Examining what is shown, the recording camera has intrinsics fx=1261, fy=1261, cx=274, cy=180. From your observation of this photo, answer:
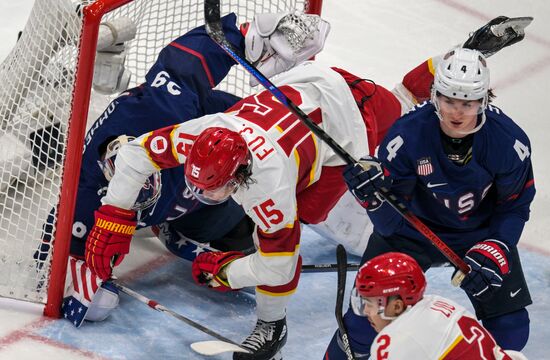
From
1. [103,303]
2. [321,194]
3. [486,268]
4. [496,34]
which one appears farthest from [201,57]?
[486,268]

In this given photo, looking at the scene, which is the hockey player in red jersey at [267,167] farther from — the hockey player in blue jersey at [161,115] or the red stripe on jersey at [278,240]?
the hockey player in blue jersey at [161,115]

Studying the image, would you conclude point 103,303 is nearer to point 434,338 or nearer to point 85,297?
point 85,297

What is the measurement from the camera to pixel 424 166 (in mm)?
3281

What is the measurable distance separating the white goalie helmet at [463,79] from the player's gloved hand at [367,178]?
21 cm

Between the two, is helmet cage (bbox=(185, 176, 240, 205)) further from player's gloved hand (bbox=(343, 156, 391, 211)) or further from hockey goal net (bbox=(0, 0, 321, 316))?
hockey goal net (bbox=(0, 0, 321, 316))

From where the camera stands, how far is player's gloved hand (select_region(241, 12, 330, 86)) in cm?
397

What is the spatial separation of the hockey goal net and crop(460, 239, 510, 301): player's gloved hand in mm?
1181

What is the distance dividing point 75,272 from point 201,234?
53 centimetres

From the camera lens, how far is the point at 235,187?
337cm

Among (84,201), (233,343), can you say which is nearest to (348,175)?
(233,343)

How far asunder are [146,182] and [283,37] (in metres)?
0.65

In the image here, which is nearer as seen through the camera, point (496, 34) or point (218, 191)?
point (218, 191)

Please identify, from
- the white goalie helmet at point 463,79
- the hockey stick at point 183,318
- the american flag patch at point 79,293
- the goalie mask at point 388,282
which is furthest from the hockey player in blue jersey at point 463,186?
the american flag patch at point 79,293

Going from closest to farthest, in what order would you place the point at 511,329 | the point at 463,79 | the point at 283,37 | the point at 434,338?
1. the point at 434,338
2. the point at 463,79
3. the point at 511,329
4. the point at 283,37
